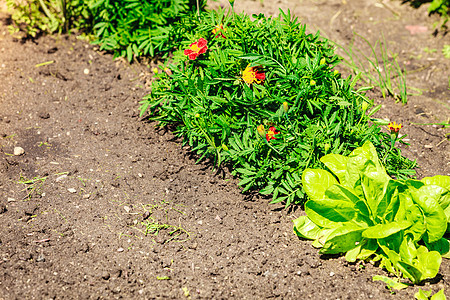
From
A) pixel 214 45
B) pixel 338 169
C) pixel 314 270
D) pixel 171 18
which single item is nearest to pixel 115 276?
pixel 314 270

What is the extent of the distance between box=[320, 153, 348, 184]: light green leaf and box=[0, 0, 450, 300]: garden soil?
0.42 m

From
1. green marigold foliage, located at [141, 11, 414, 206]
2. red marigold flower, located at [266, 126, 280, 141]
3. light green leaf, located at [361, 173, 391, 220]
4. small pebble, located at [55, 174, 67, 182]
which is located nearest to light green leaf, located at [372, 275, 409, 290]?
light green leaf, located at [361, 173, 391, 220]

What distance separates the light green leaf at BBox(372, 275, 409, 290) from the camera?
2221 mm

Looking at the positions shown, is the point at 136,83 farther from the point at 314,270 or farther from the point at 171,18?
the point at 314,270

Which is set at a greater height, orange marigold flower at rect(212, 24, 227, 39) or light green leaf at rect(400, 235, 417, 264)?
orange marigold flower at rect(212, 24, 227, 39)

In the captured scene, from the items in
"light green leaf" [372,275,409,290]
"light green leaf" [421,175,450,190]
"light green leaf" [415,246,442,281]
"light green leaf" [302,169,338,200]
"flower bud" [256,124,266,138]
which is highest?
"flower bud" [256,124,266,138]

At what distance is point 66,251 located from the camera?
2.39 m

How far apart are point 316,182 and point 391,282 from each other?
2.23ft

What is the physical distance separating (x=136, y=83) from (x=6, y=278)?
187 cm

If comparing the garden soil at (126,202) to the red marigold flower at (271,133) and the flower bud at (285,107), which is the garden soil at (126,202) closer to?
the red marigold flower at (271,133)

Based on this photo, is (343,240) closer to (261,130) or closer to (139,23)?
(261,130)

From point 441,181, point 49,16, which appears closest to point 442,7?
point 441,181

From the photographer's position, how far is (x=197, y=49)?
2.73 metres

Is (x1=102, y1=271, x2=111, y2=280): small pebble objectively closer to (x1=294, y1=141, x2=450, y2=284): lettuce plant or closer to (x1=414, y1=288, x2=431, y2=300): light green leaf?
(x1=294, y1=141, x2=450, y2=284): lettuce plant
